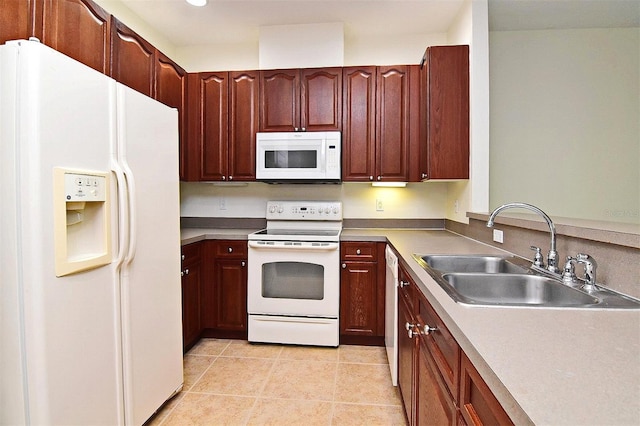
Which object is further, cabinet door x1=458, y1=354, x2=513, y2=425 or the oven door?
the oven door

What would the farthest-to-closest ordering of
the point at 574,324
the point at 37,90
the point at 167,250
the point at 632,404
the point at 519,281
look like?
the point at 167,250, the point at 519,281, the point at 37,90, the point at 574,324, the point at 632,404

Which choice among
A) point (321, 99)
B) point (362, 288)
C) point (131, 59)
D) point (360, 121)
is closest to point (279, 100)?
point (321, 99)

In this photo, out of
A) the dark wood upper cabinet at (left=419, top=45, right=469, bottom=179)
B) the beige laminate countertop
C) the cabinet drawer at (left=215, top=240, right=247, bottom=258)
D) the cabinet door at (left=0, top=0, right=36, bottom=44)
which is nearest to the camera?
the beige laminate countertop

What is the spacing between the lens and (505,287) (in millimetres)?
1387

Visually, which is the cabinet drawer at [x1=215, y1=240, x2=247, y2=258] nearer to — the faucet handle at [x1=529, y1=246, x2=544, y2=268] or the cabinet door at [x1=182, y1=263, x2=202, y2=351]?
the cabinet door at [x1=182, y1=263, x2=202, y2=351]

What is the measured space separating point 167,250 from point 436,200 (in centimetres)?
227

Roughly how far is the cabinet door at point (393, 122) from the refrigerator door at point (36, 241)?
2077 mm

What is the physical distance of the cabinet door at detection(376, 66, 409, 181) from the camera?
2.77 m

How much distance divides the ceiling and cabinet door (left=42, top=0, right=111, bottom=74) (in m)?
0.91

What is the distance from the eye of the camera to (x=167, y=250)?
1.83 m

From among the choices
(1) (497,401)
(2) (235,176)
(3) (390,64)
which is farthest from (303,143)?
(1) (497,401)

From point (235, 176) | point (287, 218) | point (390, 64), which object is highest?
point (390, 64)

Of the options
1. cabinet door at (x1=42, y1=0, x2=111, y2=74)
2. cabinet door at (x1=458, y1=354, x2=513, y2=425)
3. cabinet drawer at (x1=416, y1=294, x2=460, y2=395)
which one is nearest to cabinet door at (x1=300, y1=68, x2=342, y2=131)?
cabinet door at (x1=42, y1=0, x2=111, y2=74)

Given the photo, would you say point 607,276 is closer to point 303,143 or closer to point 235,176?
point 303,143
